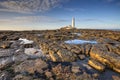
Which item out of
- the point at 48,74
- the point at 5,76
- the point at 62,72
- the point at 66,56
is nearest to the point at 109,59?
the point at 66,56

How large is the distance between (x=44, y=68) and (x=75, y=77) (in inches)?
93.8

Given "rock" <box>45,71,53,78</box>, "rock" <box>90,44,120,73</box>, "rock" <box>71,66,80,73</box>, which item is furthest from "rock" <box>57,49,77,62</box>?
"rock" <box>45,71,53,78</box>

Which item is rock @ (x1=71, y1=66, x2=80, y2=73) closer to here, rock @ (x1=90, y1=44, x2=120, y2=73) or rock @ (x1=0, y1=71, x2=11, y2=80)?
rock @ (x1=90, y1=44, x2=120, y2=73)

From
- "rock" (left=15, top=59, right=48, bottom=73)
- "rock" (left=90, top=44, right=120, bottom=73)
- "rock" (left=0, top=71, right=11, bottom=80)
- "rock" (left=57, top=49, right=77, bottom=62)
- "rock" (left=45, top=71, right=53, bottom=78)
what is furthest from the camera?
"rock" (left=57, top=49, right=77, bottom=62)

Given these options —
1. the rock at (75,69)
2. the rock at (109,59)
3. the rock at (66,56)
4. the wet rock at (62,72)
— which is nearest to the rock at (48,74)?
the wet rock at (62,72)

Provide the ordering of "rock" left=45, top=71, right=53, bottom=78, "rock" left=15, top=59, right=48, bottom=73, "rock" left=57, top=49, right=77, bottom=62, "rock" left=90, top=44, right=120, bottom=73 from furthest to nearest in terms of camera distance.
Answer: "rock" left=57, top=49, right=77, bottom=62, "rock" left=90, top=44, right=120, bottom=73, "rock" left=15, top=59, right=48, bottom=73, "rock" left=45, top=71, right=53, bottom=78

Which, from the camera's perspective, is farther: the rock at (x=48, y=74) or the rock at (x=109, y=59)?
the rock at (x=109, y=59)

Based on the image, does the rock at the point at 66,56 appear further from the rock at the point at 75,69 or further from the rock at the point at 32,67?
the rock at the point at 32,67

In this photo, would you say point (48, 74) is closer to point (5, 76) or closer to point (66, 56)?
point (5, 76)

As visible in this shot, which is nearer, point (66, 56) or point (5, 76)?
point (5, 76)

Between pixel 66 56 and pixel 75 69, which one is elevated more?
pixel 66 56

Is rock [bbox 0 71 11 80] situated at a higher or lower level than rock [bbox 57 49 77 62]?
lower

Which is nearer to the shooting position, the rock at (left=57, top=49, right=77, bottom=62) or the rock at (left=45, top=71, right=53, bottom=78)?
the rock at (left=45, top=71, right=53, bottom=78)

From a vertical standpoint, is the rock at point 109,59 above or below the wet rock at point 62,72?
above
